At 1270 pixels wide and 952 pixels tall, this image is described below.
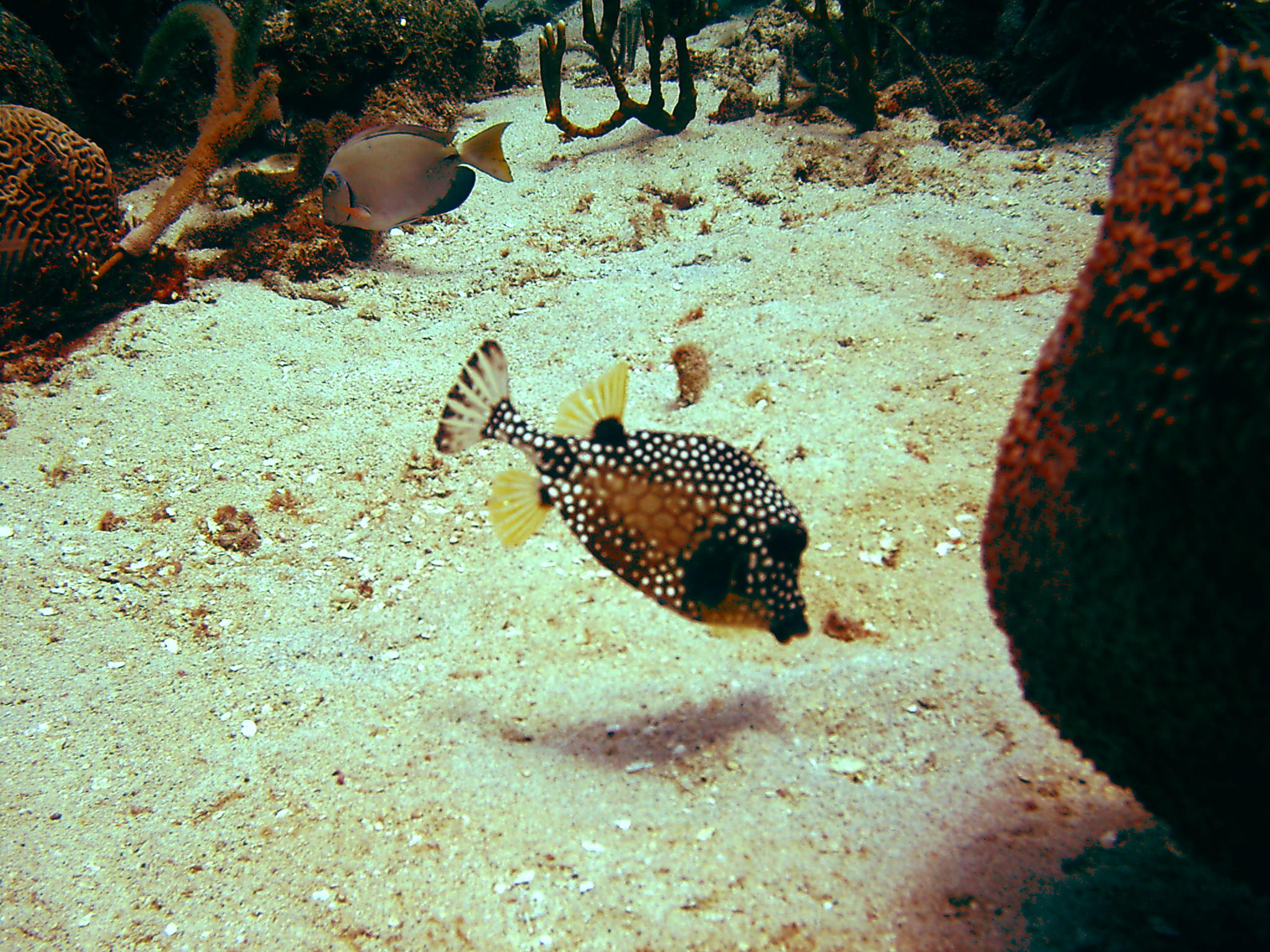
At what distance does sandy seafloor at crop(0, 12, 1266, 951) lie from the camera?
79.7 inches

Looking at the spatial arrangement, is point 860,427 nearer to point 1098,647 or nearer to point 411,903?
point 1098,647

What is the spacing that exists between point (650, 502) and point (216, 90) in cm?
709

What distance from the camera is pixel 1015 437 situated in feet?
5.50

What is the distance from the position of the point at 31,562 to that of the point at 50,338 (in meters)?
2.34

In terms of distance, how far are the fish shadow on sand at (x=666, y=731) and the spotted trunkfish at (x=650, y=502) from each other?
685 millimetres

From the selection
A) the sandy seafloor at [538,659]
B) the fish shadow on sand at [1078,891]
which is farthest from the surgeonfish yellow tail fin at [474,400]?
the fish shadow on sand at [1078,891]

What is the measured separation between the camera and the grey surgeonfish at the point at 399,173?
4.12m

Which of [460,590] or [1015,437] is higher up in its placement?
[1015,437]

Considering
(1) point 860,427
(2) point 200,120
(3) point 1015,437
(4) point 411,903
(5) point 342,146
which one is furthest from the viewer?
(2) point 200,120

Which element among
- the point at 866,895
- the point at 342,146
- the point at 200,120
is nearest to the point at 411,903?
the point at 866,895

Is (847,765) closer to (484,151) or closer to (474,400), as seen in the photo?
(474,400)

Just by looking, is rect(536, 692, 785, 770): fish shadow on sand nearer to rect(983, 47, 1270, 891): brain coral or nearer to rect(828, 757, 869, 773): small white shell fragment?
rect(828, 757, 869, 773): small white shell fragment

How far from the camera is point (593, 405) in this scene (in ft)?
7.25

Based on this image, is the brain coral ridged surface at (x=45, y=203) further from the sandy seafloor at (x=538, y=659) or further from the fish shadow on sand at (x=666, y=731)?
the fish shadow on sand at (x=666, y=731)
